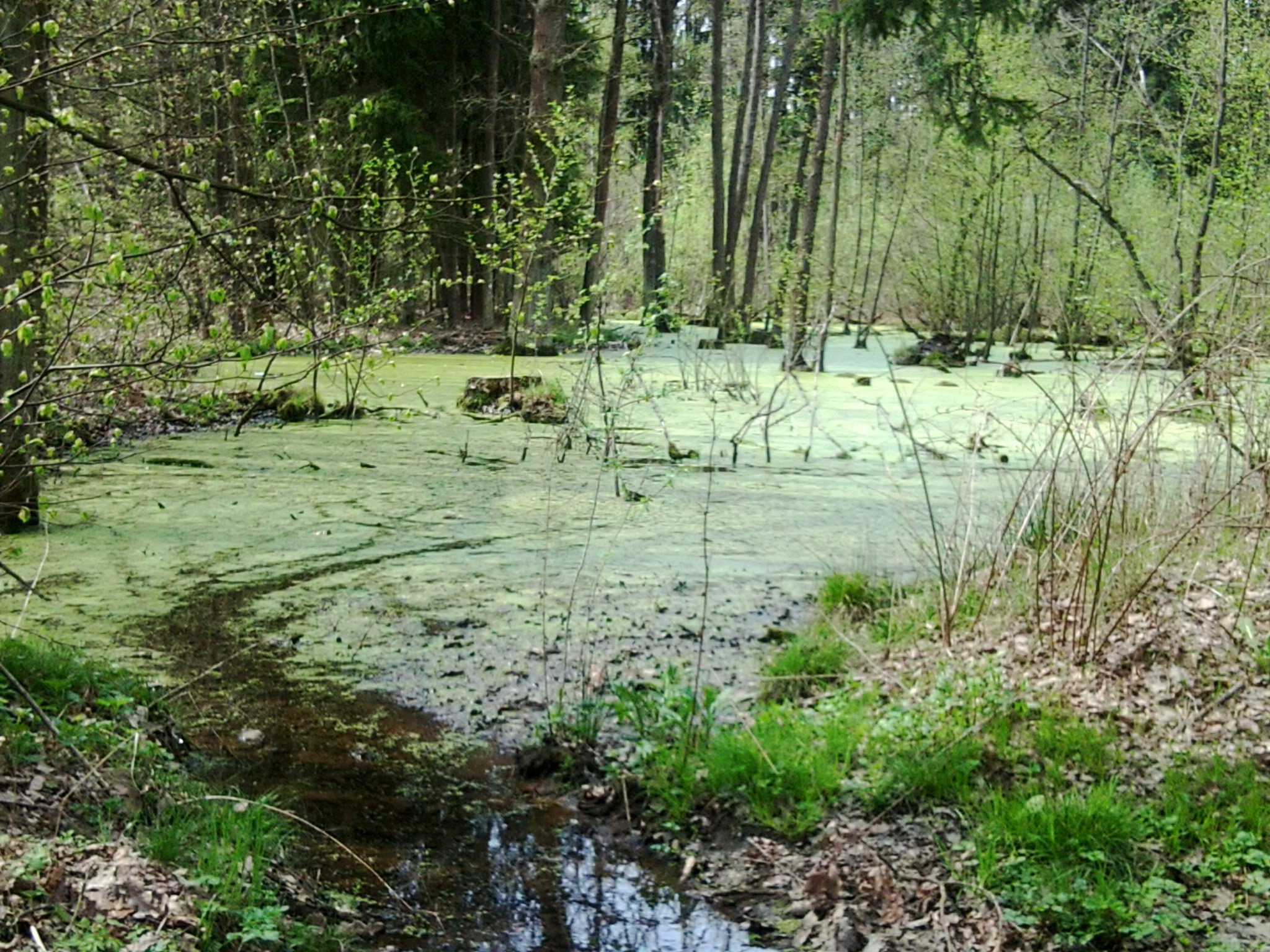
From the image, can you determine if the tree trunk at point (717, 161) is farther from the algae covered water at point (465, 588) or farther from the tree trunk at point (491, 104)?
the algae covered water at point (465, 588)

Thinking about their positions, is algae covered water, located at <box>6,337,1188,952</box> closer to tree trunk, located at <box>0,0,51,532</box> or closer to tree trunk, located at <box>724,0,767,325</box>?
tree trunk, located at <box>0,0,51,532</box>

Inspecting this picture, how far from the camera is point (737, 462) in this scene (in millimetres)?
10516

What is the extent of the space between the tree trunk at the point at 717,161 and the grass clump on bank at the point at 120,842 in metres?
16.9

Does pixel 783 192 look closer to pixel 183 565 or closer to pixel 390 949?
pixel 183 565

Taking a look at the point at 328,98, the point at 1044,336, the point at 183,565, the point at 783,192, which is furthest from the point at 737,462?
the point at 783,192

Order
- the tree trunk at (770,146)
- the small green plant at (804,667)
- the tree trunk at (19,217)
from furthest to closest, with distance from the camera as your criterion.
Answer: the tree trunk at (770,146), the tree trunk at (19,217), the small green plant at (804,667)

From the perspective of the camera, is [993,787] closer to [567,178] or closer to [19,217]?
[19,217]

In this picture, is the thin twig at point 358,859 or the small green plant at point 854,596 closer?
the thin twig at point 358,859

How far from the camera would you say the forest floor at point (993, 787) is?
351 centimetres

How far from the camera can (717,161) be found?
2386 centimetres

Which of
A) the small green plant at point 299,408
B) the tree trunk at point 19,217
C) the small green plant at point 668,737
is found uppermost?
the tree trunk at point 19,217

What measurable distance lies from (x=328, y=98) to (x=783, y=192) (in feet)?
67.1

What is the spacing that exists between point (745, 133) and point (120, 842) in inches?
969

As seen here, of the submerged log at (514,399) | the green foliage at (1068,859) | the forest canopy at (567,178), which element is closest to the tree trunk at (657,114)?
the forest canopy at (567,178)
